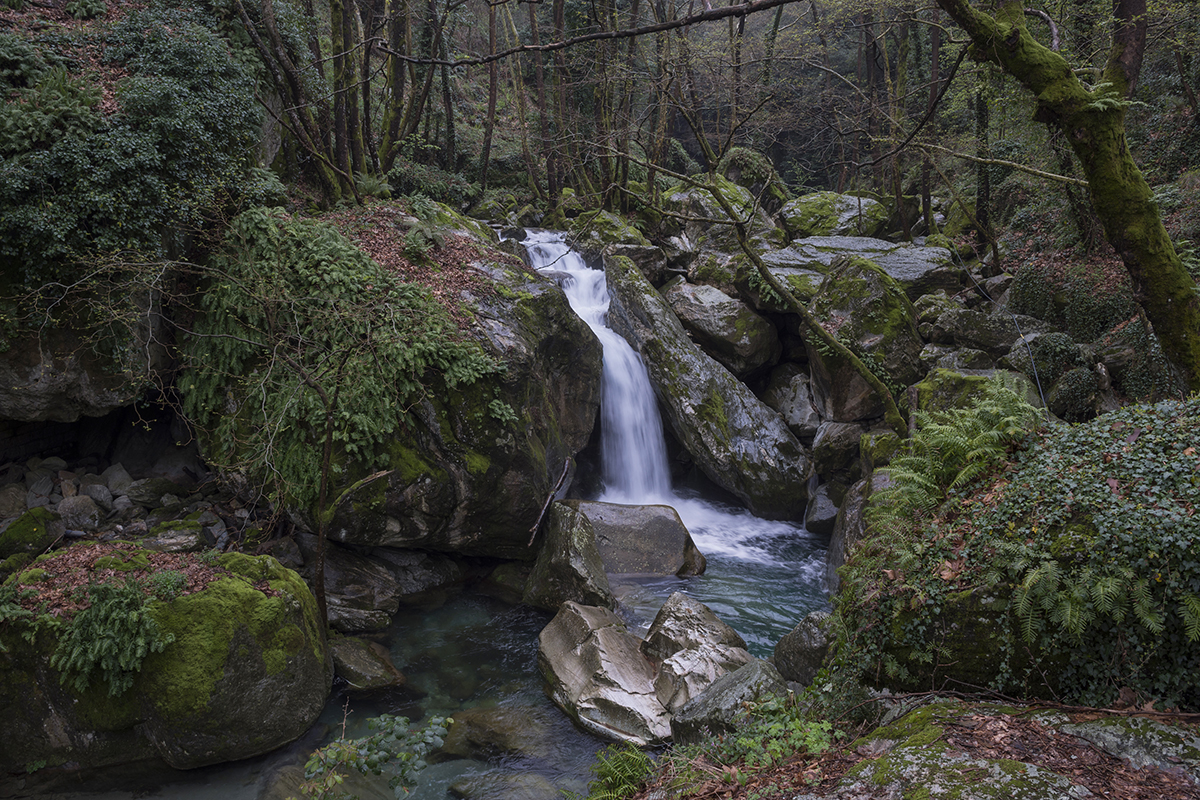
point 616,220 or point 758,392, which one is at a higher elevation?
point 616,220

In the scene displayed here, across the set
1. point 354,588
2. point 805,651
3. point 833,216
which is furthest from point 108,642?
point 833,216

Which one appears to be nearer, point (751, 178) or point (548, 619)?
point (548, 619)

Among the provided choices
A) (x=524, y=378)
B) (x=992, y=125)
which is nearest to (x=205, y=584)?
(x=524, y=378)

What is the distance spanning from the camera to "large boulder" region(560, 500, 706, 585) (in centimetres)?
973

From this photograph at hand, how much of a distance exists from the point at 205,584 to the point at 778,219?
1785cm

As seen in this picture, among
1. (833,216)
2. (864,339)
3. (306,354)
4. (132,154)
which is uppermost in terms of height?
(833,216)

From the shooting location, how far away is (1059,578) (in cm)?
335

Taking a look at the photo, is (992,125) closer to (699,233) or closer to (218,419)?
(699,233)

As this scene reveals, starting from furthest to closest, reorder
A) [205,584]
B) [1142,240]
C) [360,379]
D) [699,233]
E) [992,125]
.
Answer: [699,233]
[992,125]
[360,379]
[205,584]
[1142,240]

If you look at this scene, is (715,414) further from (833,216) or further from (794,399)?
(833,216)

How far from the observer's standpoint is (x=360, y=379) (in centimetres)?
802

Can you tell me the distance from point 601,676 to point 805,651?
7.58 feet

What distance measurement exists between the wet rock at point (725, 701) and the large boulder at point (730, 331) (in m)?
8.51

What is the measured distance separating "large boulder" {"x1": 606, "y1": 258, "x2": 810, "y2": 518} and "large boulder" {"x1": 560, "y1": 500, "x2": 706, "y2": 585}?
2.38 meters
